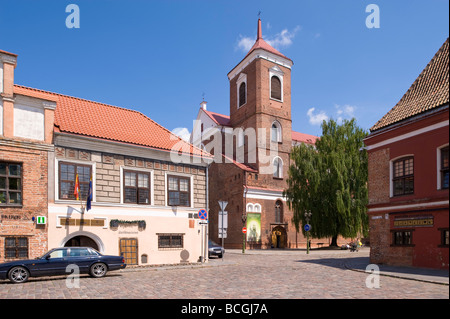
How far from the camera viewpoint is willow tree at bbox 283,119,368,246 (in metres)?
35.2

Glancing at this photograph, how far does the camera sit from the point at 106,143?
782 inches

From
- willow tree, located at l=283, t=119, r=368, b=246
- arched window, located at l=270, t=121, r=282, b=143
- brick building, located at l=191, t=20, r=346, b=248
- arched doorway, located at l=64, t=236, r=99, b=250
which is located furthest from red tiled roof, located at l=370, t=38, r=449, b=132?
arched window, located at l=270, t=121, r=282, b=143

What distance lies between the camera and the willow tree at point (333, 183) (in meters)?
35.2

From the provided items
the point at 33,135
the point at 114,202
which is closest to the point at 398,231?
the point at 114,202

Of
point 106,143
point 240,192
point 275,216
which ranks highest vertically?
point 106,143

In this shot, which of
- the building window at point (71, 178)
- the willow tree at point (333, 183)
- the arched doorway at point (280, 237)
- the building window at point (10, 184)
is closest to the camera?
the building window at point (10, 184)

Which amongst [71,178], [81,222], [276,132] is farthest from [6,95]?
[276,132]

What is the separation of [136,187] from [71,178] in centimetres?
346

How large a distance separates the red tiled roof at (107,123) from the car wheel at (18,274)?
270 inches

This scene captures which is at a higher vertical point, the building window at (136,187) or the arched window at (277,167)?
the arched window at (277,167)

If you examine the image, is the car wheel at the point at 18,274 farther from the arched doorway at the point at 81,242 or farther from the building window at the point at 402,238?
the building window at the point at 402,238

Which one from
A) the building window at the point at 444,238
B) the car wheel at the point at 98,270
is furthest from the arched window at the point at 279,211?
the car wheel at the point at 98,270

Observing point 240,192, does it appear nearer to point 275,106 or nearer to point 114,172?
point 275,106

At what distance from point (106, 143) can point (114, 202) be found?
10.1ft
